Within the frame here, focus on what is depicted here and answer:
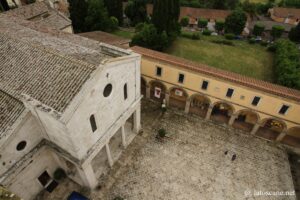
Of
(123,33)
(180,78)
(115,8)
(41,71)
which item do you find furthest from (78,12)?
(41,71)

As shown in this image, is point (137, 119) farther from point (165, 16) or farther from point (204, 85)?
point (165, 16)

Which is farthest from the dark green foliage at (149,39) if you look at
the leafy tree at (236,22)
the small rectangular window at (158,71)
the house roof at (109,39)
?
the leafy tree at (236,22)

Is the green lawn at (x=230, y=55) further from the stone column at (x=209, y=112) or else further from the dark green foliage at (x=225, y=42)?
the stone column at (x=209, y=112)

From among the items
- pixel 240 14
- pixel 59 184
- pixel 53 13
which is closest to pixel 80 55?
pixel 59 184

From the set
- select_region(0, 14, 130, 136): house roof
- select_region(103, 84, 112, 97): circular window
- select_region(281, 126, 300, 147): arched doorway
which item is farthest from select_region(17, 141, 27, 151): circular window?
select_region(281, 126, 300, 147): arched doorway

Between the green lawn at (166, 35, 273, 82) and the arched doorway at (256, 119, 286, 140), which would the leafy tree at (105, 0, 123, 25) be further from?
the arched doorway at (256, 119, 286, 140)
